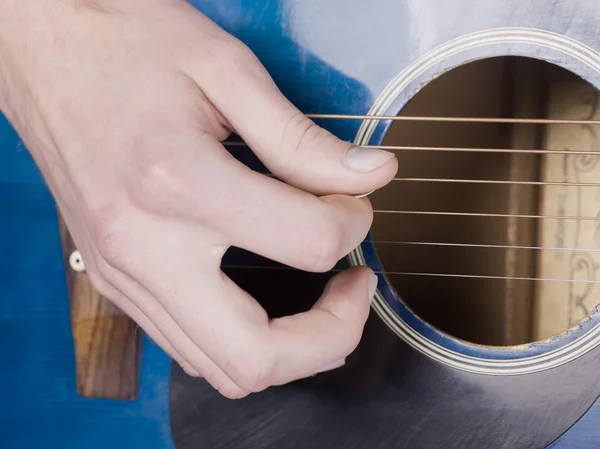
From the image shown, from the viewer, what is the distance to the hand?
50cm

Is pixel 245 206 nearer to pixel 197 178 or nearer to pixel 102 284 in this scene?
pixel 197 178

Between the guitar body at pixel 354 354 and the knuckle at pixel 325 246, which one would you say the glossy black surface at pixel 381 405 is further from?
the knuckle at pixel 325 246

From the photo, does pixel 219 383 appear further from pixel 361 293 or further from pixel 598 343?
pixel 598 343

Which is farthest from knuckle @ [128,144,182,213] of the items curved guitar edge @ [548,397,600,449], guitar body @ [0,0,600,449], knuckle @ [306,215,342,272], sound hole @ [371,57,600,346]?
sound hole @ [371,57,600,346]

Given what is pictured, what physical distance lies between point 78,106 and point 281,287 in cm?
32

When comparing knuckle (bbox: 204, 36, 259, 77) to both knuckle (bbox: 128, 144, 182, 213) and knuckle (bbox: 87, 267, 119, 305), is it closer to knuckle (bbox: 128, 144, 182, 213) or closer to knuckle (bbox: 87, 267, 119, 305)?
knuckle (bbox: 128, 144, 182, 213)

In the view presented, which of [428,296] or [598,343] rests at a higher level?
[598,343]

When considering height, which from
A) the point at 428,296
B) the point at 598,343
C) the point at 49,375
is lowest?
the point at 49,375

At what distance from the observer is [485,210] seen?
1.14 m

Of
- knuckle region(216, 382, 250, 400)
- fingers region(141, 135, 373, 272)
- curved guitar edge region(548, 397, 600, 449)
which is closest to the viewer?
fingers region(141, 135, 373, 272)

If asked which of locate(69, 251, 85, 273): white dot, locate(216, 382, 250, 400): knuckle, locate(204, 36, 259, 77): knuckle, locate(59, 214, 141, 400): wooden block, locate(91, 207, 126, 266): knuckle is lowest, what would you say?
locate(59, 214, 141, 400): wooden block

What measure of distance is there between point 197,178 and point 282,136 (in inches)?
3.1

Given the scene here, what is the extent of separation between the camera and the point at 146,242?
52cm

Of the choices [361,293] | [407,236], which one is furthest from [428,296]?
[361,293]
